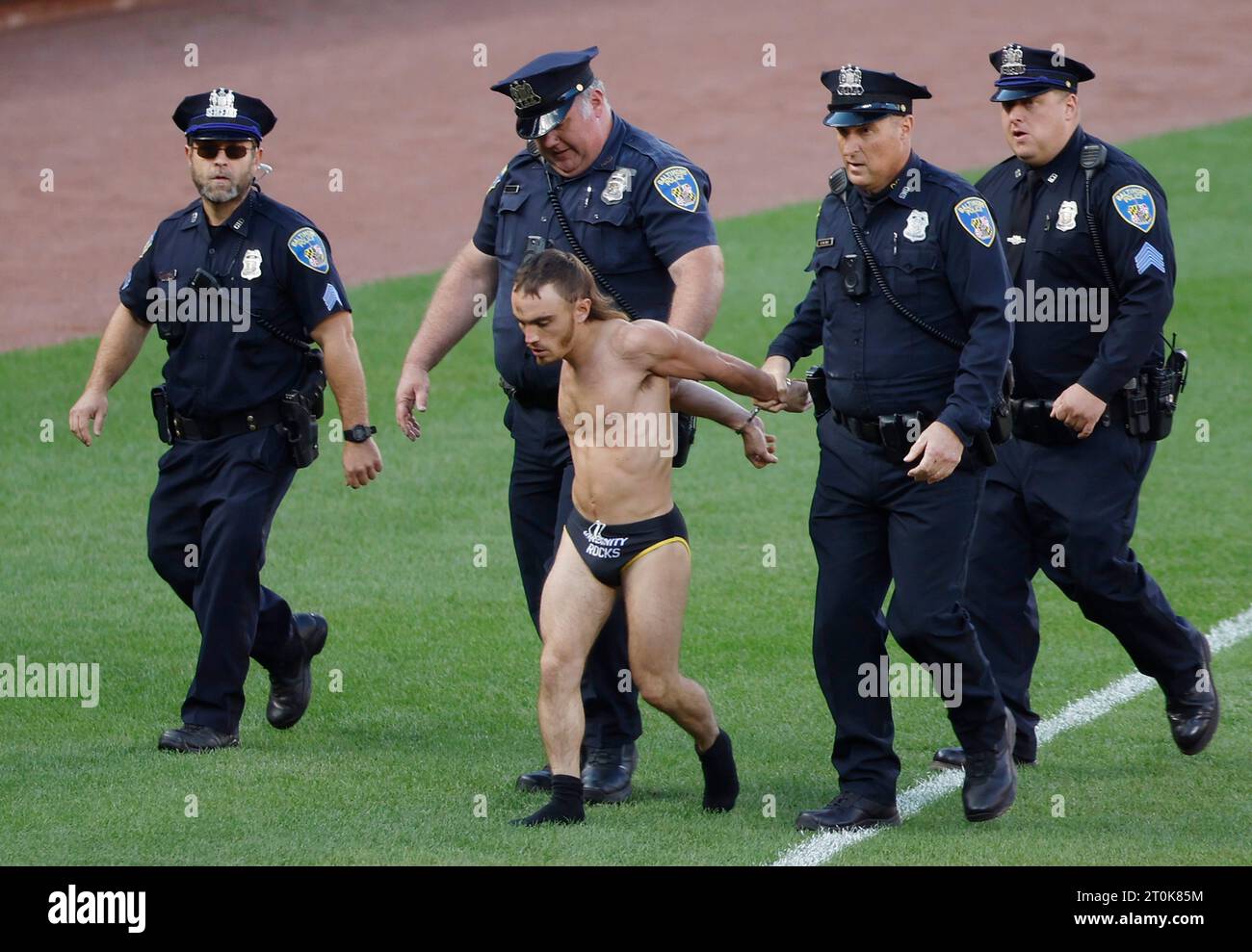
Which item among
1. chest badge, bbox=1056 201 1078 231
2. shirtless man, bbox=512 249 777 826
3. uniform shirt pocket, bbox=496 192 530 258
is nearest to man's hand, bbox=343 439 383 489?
uniform shirt pocket, bbox=496 192 530 258

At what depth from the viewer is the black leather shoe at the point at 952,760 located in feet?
25.5

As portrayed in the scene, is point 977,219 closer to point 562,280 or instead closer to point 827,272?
point 827,272

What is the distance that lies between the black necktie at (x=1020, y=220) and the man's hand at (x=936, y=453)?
4.64ft

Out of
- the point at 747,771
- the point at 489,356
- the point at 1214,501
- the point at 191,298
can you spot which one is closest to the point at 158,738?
the point at 191,298

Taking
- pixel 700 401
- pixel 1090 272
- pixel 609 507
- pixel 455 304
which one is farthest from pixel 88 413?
pixel 1090 272

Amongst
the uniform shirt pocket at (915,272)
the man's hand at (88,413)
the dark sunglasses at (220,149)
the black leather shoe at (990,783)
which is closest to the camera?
the uniform shirt pocket at (915,272)

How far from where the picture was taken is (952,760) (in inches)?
307

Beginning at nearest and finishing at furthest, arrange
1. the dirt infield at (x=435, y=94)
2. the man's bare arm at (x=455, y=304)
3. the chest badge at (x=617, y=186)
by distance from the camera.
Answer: the chest badge at (x=617, y=186) < the man's bare arm at (x=455, y=304) < the dirt infield at (x=435, y=94)

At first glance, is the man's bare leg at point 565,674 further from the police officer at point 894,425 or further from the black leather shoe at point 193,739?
the black leather shoe at point 193,739

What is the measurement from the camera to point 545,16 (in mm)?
27047

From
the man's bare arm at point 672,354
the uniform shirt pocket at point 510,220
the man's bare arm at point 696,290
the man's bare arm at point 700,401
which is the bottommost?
the man's bare arm at point 700,401

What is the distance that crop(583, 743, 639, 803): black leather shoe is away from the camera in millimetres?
7266

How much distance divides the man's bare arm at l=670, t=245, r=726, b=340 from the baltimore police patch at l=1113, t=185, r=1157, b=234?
5.01 feet

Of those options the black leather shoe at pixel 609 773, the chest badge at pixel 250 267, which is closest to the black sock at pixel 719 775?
the black leather shoe at pixel 609 773
